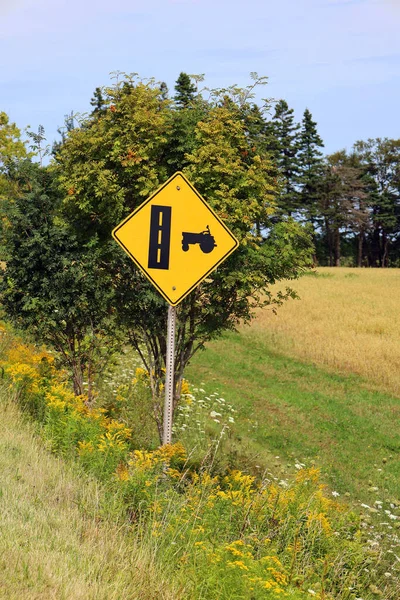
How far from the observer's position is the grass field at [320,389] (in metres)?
12.5

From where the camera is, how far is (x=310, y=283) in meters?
43.6

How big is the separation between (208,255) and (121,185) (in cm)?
292

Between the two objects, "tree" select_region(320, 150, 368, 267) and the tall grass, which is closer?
the tall grass

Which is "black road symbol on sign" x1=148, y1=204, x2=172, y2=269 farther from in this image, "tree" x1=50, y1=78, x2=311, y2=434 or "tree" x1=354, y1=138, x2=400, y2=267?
"tree" x1=354, y1=138, x2=400, y2=267

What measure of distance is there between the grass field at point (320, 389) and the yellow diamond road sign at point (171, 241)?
3438mm

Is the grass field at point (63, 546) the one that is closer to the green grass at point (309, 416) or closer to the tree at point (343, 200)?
the green grass at point (309, 416)

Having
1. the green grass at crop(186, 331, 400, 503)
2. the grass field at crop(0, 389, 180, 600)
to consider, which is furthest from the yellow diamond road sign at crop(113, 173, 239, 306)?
the green grass at crop(186, 331, 400, 503)

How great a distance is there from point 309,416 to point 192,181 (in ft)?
26.4

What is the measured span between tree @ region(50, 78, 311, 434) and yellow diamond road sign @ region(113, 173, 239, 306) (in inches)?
71.5

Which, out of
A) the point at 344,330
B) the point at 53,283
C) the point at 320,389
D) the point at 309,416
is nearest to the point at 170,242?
the point at 53,283

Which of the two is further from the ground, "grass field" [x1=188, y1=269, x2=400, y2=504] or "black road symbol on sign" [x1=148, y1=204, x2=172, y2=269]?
"black road symbol on sign" [x1=148, y1=204, x2=172, y2=269]

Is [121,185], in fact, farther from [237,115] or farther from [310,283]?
[310,283]

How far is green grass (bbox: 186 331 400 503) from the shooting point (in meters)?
12.1

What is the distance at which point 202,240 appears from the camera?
6.82m
